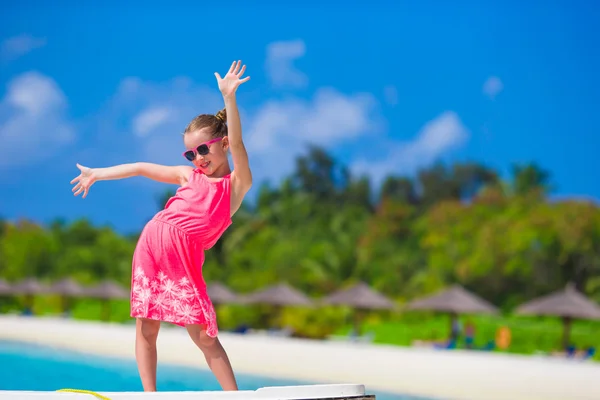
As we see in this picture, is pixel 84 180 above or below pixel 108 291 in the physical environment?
below

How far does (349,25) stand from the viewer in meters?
46.3

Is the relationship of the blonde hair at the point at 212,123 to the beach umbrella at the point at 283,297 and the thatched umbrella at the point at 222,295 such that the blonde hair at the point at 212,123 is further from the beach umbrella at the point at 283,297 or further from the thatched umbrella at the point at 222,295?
the thatched umbrella at the point at 222,295

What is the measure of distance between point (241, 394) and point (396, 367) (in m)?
9.31

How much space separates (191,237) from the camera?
3666 millimetres

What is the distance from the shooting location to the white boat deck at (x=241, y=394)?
10.1 feet

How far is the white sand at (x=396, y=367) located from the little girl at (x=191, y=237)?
6.55 metres

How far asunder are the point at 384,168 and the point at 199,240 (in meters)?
43.9

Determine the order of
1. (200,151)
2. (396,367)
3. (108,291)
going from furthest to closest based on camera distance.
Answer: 1. (108,291)
2. (396,367)
3. (200,151)

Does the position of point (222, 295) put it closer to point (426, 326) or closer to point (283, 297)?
point (283, 297)

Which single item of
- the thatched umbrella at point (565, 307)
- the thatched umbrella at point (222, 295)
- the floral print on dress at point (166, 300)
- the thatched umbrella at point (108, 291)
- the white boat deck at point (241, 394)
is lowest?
the white boat deck at point (241, 394)

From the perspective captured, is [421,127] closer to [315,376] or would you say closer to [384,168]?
[384,168]

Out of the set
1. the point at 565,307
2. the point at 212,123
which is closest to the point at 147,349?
the point at 212,123

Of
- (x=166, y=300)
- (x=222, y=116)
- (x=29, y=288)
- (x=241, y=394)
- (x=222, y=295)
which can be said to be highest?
(x=29, y=288)

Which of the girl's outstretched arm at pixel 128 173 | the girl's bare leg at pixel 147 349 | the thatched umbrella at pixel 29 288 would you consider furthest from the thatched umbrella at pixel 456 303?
the girl's bare leg at pixel 147 349
